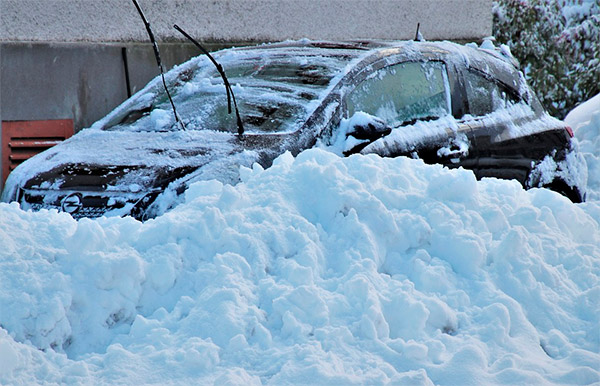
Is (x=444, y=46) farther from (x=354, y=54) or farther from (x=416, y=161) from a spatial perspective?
(x=416, y=161)

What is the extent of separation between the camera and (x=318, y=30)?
1036cm

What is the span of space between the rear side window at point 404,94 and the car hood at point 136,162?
0.89m

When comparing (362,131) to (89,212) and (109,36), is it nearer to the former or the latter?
(89,212)

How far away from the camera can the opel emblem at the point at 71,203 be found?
4.43 m

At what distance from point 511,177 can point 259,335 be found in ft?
10.2

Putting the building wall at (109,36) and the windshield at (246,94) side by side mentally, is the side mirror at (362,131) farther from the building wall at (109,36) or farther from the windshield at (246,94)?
the building wall at (109,36)

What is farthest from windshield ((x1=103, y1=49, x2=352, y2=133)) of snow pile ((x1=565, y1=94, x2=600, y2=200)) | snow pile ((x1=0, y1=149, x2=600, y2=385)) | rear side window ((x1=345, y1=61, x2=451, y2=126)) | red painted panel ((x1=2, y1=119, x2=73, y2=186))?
snow pile ((x1=565, y1=94, x2=600, y2=200))

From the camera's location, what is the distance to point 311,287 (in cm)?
343

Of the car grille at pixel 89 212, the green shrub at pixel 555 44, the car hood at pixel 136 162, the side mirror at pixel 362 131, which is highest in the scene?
the side mirror at pixel 362 131

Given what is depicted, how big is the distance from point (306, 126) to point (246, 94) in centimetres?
59

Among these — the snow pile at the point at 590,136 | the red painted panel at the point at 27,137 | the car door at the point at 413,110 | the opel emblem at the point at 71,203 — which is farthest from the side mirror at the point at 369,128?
the red painted panel at the point at 27,137

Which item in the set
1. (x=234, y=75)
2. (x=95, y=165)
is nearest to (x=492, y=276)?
(x=95, y=165)

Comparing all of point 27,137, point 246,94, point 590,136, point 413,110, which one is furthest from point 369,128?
point 27,137

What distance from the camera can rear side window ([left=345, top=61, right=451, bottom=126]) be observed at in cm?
526
